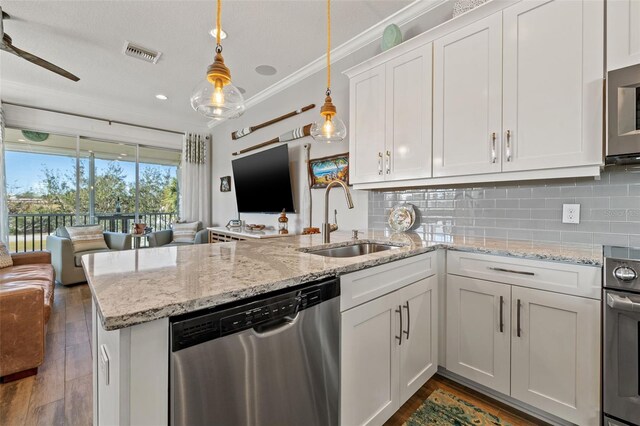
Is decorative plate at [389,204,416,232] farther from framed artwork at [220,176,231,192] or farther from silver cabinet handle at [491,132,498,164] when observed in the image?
framed artwork at [220,176,231,192]

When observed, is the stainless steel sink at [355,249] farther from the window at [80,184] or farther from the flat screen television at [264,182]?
the window at [80,184]

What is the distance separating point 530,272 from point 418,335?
69cm

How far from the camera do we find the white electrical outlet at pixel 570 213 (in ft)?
5.86

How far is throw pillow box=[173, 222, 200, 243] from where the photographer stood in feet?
16.7

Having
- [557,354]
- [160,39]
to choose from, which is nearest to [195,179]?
[160,39]

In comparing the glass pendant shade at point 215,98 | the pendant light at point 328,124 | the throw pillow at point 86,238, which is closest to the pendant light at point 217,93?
the glass pendant shade at point 215,98

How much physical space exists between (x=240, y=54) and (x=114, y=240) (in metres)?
3.48

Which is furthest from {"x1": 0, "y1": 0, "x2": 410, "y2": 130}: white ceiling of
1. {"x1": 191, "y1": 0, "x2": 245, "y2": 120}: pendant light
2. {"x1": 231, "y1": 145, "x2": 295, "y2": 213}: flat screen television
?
{"x1": 191, "y1": 0, "x2": 245, "y2": 120}: pendant light

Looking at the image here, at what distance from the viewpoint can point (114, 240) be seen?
451 centimetres

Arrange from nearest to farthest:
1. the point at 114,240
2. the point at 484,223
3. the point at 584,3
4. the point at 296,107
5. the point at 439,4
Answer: the point at 584,3 → the point at 484,223 → the point at 439,4 → the point at 296,107 → the point at 114,240

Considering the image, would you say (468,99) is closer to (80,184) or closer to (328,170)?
(328,170)

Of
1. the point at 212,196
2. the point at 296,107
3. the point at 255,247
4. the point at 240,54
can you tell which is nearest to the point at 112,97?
the point at 212,196

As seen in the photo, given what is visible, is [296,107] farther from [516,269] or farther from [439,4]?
[516,269]

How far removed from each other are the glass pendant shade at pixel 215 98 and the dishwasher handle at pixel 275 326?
119 centimetres
